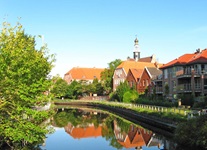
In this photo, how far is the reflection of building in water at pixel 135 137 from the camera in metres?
26.4

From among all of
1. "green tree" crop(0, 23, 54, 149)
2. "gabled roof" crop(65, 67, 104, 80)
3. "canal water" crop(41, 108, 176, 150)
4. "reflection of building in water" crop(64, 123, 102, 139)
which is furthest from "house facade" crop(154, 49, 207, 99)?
"gabled roof" crop(65, 67, 104, 80)

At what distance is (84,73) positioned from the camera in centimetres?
11756

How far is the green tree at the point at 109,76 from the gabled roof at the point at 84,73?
1053 inches

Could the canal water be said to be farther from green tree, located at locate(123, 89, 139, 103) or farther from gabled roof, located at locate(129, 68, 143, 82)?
gabled roof, located at locate(129, 68, 143, 82)

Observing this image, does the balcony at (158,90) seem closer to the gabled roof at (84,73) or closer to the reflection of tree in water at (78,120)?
the reflection of tree in water at (78,120)

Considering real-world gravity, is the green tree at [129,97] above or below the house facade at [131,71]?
below

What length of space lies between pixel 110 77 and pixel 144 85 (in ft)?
74.0

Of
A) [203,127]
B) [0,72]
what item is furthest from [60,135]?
[0,72]

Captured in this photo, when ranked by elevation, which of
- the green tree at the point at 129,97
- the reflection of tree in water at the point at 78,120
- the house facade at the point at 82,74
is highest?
the house facade at the point at 82,74

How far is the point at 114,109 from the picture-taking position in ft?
190

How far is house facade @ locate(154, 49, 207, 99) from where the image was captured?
1843 inches

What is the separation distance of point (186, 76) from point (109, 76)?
41.7m

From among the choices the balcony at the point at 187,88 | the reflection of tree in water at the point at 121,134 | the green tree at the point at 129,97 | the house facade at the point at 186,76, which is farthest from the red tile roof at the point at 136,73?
the reflection of tree in water at the point at 121,134

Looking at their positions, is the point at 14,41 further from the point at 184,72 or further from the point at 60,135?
the point at 184,72
